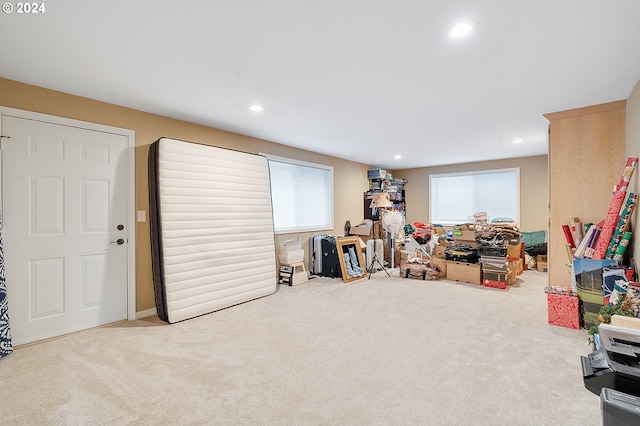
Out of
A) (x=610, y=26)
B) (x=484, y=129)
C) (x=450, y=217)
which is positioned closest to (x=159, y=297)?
(x=610, y=26)

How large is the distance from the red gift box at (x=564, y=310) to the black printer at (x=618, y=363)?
237cm

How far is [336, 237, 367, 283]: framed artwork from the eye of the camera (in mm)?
5079

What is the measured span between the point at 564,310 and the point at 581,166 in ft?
5.50

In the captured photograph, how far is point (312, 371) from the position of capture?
2207 mm

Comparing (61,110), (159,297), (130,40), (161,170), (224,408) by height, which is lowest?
(224,408)

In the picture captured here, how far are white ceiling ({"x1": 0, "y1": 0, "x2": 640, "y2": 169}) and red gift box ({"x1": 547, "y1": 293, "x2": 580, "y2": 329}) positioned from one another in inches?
81.0

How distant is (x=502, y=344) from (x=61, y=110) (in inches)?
184

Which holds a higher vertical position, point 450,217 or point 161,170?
point 161,170

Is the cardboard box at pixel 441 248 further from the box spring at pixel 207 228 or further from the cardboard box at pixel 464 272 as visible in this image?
the box spring at pixel 207 228

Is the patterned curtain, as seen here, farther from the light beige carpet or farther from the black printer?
the black printer

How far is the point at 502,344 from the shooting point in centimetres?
263

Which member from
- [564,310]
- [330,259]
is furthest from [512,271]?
[330,259]

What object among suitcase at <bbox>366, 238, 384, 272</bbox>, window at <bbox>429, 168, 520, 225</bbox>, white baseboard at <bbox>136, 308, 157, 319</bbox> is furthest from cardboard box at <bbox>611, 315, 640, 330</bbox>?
window at <bbox>429, 168, 520, 225</bbox>

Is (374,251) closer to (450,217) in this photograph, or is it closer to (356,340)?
(450,217)
